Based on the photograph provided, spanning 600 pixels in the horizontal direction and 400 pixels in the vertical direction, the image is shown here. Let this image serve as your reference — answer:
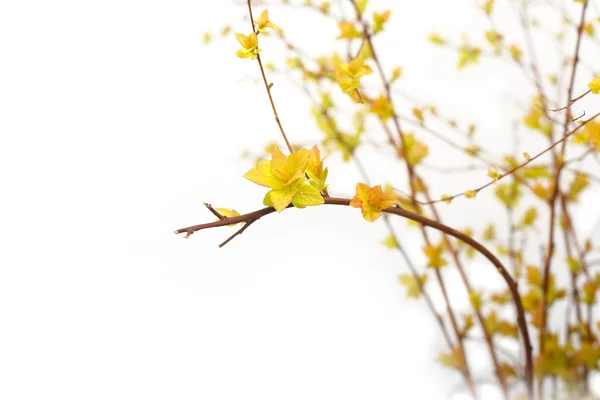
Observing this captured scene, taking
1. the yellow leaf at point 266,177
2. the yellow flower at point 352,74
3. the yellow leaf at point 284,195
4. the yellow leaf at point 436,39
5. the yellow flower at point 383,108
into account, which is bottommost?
the yellow leaf at point 284,195

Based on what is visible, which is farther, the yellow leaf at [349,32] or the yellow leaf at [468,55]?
the yellow leaf at [468,55]

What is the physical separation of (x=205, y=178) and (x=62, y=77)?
0.25m

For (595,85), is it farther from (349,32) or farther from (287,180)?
(349,32)

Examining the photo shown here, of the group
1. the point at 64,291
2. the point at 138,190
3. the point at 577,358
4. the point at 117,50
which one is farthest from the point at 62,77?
the point at 577,358

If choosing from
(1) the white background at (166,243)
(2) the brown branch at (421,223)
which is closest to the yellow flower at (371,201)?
(2) the brown branch at (421,223)

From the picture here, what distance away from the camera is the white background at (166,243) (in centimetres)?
63

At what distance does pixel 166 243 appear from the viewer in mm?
698

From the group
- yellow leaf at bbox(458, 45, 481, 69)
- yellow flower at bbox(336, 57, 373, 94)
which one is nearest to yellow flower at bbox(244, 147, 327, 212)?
yellow flower at bbox(336, 57, 373, 94)

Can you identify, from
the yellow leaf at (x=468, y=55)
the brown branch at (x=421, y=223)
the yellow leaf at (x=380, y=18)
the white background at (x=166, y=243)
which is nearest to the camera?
the brown branch at (x=421, y=223)

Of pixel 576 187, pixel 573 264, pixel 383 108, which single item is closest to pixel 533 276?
pixel 573 264

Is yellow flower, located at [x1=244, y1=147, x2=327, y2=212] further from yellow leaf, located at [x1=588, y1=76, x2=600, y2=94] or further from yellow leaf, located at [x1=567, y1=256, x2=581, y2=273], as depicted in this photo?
yellow leaf, located at [x1=567, y1=256, x2=581, y2=273]

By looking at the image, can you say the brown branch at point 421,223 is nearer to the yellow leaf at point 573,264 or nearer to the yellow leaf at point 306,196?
the yellow leaf at point 306,196

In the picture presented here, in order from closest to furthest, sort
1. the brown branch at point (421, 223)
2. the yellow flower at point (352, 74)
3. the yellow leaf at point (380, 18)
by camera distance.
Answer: the brown branch at point (421, 223), the yellow flower at point (352, 74), the yellow leaf at point (380, 18)

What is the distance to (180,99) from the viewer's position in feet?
2.42
